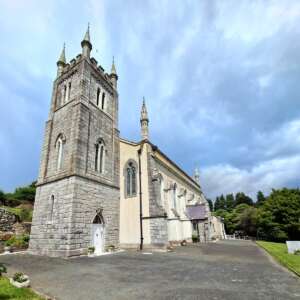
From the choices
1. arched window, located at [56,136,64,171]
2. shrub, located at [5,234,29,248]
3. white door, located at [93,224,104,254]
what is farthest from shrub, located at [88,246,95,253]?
shrub, located at [5,234,29,248]

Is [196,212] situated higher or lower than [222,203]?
lower

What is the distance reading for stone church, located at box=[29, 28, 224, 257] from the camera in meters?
15.5

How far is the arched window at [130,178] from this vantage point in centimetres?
1997

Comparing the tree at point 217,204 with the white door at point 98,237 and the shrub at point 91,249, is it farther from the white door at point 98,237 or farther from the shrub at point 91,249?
the shrub at point 91,249

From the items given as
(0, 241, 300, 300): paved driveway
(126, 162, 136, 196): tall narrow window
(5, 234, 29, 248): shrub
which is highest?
(126, 162, 136, 196): tall narrow window

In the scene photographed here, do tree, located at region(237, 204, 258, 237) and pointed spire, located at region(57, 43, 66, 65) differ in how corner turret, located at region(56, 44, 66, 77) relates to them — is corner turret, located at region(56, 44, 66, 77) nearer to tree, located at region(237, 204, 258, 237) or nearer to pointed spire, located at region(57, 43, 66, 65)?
pointed spire, located at region(57, 43, 66, 65)

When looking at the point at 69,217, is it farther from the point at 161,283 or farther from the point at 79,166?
the point at 161,283

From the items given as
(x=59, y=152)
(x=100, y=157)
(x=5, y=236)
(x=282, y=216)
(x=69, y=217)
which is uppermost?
(x=59, y=152)

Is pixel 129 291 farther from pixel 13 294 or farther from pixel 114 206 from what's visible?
pixel 114 206

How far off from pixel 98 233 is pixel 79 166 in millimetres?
5507

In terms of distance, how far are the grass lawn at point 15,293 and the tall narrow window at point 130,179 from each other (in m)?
13.7

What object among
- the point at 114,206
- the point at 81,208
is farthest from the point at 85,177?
the point at 114,206

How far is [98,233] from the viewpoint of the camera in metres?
16.8

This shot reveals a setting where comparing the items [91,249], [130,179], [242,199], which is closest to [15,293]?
[91,249]
